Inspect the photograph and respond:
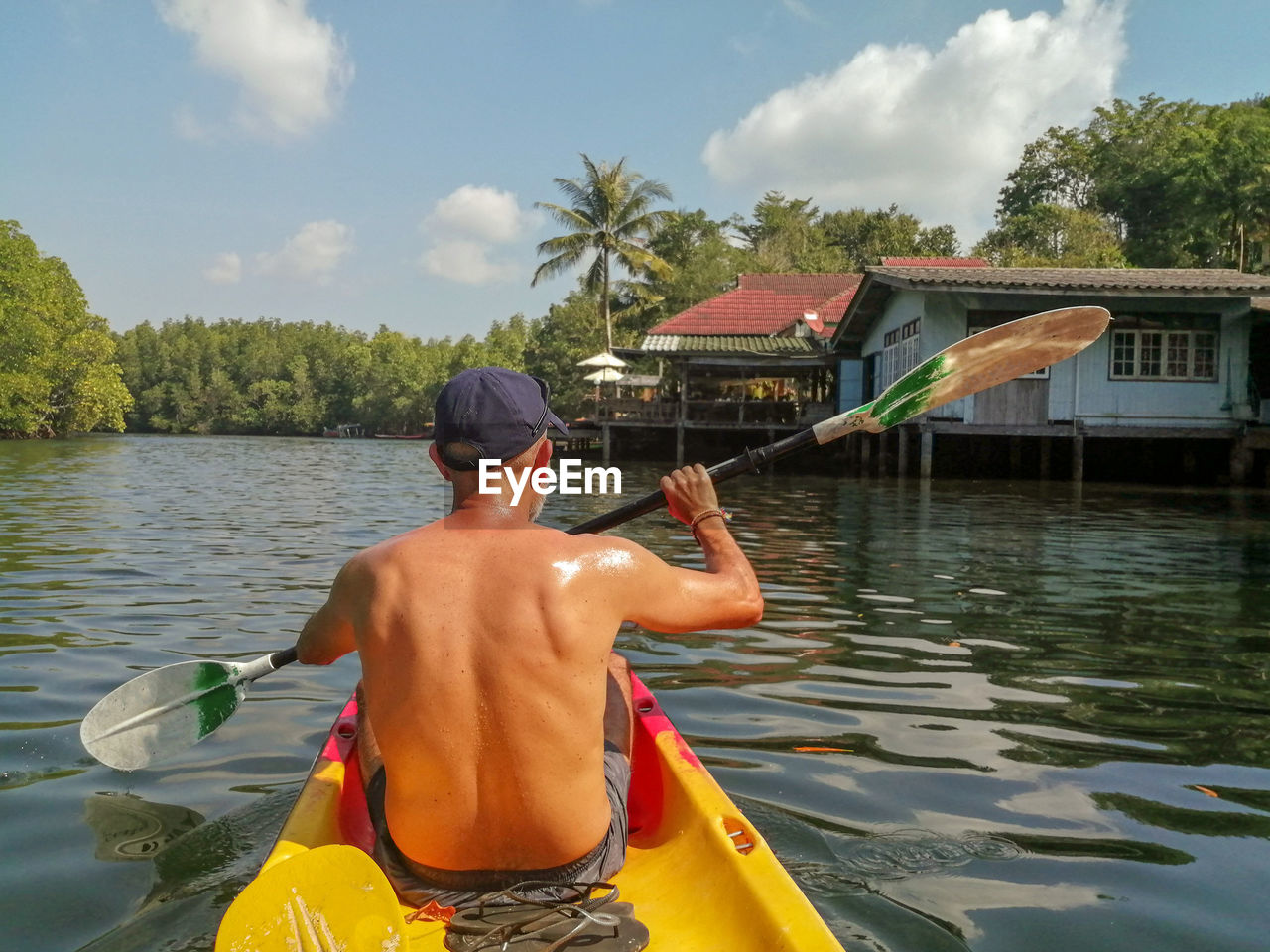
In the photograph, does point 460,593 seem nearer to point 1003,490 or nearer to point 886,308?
point 1003,490

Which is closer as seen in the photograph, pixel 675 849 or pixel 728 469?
pixel 675 849

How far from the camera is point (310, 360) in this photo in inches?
3565

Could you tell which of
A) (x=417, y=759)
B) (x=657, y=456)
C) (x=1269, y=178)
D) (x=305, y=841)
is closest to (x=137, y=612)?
(x=305, y=841)

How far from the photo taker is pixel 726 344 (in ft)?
84.6

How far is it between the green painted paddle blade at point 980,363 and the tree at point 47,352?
153 ft

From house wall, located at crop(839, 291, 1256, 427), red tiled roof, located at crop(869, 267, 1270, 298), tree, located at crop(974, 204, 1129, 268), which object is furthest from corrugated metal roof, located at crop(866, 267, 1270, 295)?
tree, located at crop(974, 204, 1129, 268)

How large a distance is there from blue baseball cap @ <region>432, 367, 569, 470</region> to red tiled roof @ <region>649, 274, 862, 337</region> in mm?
23438

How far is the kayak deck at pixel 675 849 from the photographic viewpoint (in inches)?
78.7

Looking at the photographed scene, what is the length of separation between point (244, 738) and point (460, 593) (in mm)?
2733

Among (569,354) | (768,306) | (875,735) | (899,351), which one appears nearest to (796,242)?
(569,354)

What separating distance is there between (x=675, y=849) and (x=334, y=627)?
3.29 ft

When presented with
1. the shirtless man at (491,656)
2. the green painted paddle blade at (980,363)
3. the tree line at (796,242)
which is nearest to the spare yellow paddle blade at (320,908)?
the shirtless man at (491,656)

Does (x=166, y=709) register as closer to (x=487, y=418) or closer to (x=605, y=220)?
(x=487, y=418)

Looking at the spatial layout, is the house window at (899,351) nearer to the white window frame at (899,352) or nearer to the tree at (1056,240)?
the white window frame at (899,352)
